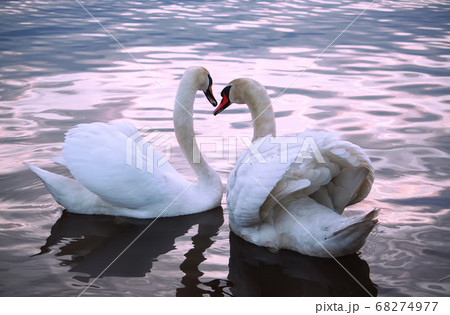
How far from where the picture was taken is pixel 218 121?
8.27 m

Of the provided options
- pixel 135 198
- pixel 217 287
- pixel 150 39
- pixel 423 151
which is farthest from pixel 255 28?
pixel 217 287

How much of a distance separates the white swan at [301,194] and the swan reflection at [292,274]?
0.10 metres

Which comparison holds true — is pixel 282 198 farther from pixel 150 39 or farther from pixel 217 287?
pixel 150 39

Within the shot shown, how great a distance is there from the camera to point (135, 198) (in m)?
5.39

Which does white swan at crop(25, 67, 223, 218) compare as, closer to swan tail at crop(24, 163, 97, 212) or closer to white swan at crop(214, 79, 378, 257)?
swan tail at crop(24, 163, 97, 212)

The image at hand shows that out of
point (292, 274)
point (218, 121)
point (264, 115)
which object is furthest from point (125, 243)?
point (218, 121)

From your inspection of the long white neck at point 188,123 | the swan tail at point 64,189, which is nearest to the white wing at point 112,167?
the swan tail at point 64,189

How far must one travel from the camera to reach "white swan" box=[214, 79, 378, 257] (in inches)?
176

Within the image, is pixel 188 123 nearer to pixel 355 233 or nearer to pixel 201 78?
pixel 201 78

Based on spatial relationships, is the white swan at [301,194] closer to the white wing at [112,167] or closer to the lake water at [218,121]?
the lake water at [218,121]

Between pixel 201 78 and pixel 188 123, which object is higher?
pixel 201 78

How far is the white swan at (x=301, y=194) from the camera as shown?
176 inches

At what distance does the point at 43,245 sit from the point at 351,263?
2336 mm

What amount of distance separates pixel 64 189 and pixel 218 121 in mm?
3111
